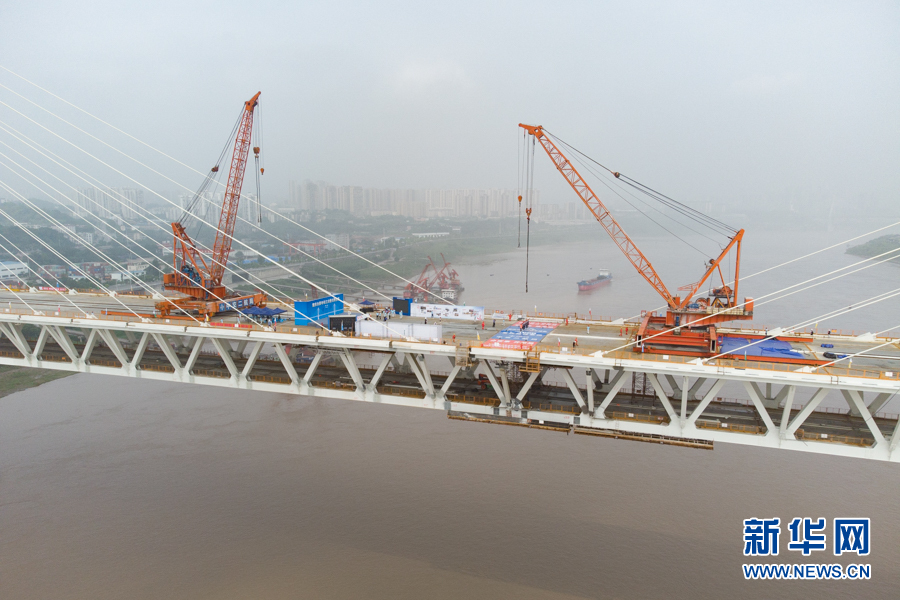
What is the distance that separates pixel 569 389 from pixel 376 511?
838 cm

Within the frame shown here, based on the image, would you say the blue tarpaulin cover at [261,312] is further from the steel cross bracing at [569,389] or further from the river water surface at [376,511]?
the river water surface at [376,511]

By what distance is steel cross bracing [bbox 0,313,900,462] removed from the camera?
13969 millimetres

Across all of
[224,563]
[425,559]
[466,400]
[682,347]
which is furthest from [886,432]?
[224,563]

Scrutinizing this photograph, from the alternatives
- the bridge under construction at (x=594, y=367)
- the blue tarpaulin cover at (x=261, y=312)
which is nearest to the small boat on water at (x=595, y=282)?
the bridge under construction at (x=594, y=367)

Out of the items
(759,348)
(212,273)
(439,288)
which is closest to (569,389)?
(759,348)

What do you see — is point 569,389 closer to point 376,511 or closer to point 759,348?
point 759,348

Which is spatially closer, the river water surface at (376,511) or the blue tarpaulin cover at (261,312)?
the river water surface at (376,511)

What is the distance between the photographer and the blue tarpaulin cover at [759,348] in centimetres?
1628

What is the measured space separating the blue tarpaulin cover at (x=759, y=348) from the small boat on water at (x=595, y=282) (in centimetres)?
4352

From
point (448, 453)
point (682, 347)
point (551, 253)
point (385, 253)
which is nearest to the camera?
point (682, 347)

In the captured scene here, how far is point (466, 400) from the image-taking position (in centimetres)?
1745

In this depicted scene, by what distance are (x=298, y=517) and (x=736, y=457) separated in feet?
62.1

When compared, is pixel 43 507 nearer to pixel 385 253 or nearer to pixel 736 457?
pixel 736 457

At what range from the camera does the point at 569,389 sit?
18.3 meters
